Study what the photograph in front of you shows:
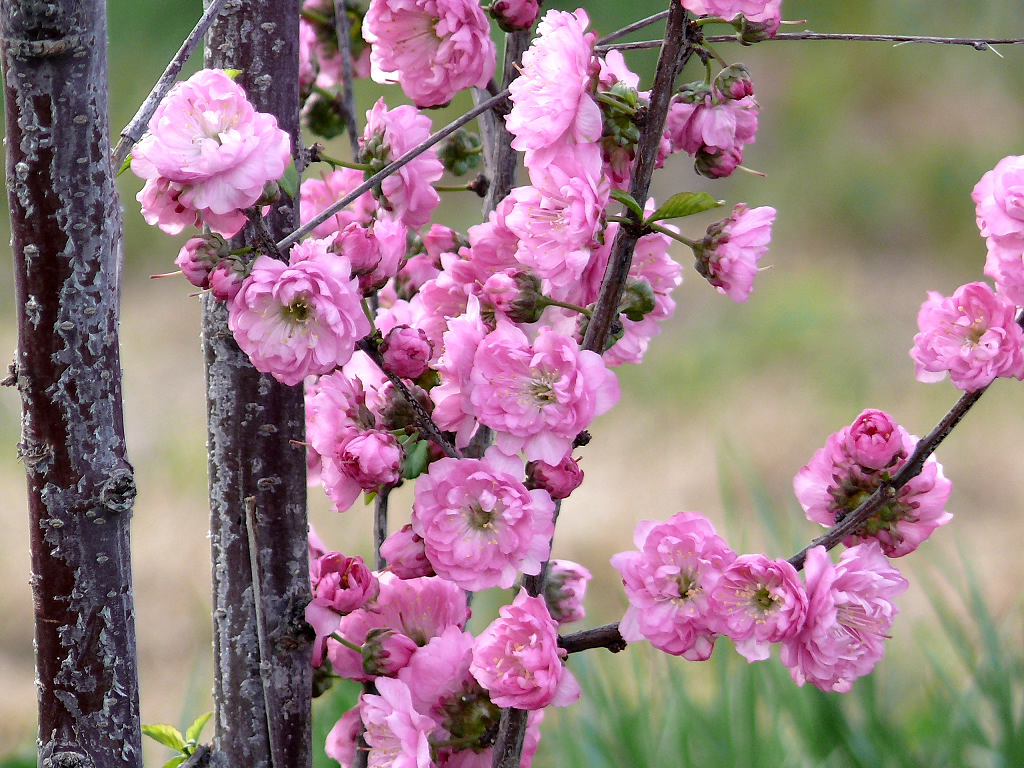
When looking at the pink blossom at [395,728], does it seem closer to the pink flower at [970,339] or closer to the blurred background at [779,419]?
the pink flower at [970,339]

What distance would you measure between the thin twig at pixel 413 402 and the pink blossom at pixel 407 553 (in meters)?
0.04

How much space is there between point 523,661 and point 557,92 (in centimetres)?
22

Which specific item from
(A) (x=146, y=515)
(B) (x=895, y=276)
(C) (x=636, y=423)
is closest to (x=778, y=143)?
(B) (x=895, y=276)

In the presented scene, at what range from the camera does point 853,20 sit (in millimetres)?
3336

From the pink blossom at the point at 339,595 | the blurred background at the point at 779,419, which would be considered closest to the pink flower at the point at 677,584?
the pink blossom at the point at 339,595

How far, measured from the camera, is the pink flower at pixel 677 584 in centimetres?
45

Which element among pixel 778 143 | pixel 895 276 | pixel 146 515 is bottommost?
pixel 146 515

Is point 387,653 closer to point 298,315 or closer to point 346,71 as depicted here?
point 298,315

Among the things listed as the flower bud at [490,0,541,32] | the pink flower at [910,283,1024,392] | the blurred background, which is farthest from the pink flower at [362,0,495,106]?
the blurred background

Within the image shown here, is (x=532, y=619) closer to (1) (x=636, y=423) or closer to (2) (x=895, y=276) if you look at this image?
(1) (x=636, y=423)

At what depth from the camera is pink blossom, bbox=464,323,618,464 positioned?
0.43 metres

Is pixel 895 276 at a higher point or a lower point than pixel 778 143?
lower

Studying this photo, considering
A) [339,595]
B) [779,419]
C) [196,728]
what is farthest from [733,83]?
[779,419]

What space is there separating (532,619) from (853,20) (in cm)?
327
